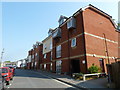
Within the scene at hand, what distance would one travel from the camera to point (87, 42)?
15070 mm

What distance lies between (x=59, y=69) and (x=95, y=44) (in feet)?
29.5

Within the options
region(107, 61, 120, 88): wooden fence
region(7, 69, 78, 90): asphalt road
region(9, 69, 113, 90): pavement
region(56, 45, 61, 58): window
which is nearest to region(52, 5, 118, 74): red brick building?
region(56, 45, 61, 58): window

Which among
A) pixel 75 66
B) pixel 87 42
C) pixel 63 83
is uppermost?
pixel 87 42

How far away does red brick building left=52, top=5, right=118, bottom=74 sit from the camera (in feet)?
49.5

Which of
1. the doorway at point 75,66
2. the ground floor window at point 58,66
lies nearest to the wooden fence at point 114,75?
the doorway at point 75,66

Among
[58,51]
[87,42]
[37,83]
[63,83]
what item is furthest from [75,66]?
[37,83]

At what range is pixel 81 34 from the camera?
15.6 metres

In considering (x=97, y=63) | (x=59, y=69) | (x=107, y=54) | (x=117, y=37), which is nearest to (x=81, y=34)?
(x=97, y=63)

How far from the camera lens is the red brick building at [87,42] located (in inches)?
594

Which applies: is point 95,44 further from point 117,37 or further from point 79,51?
point 117,37

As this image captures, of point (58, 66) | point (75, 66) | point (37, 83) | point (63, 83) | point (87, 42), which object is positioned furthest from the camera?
point (58, 66)

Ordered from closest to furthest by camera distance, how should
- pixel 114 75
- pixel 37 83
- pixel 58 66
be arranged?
pixel 114 75 < pixel 37 83 < pixel 58 66

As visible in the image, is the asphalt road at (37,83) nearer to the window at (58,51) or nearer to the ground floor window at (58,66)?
the ground floor window at (58,66)

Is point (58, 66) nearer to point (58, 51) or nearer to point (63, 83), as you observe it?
point (58, 51)
